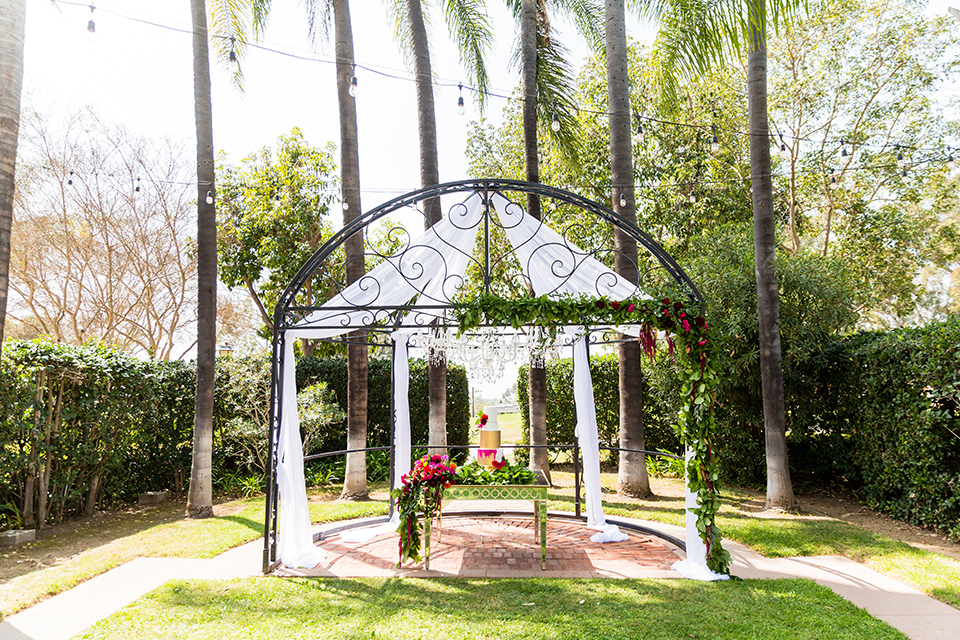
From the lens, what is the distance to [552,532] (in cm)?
607

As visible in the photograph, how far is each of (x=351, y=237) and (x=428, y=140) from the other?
6.11 ft

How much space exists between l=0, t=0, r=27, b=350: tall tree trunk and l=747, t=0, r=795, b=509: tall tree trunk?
7.04 m

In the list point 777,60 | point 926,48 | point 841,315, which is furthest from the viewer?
point 777,60

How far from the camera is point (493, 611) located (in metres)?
3.87

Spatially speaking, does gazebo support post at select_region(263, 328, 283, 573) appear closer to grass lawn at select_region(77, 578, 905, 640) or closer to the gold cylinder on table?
grass lawn at select_region(77, 578, 905, 640)

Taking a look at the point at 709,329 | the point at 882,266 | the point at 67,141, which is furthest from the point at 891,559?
the point at 67,141

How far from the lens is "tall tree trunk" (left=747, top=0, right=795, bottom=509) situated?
658cm

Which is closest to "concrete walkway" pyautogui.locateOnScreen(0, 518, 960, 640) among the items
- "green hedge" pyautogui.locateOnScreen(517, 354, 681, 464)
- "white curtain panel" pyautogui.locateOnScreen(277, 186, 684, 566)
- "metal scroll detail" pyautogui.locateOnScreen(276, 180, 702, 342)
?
"white curtain panel" pyautogui.locateOnScreen(277, 186, 684, 566)

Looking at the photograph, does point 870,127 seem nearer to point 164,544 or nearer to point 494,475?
point 494,475

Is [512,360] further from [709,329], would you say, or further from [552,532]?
[552,532]

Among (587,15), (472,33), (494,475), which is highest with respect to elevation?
(587,15)

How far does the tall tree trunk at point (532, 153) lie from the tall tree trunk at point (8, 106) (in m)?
5.76

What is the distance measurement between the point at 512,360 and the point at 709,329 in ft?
5.88

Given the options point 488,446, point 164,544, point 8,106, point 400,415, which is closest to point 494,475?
point 488,446
